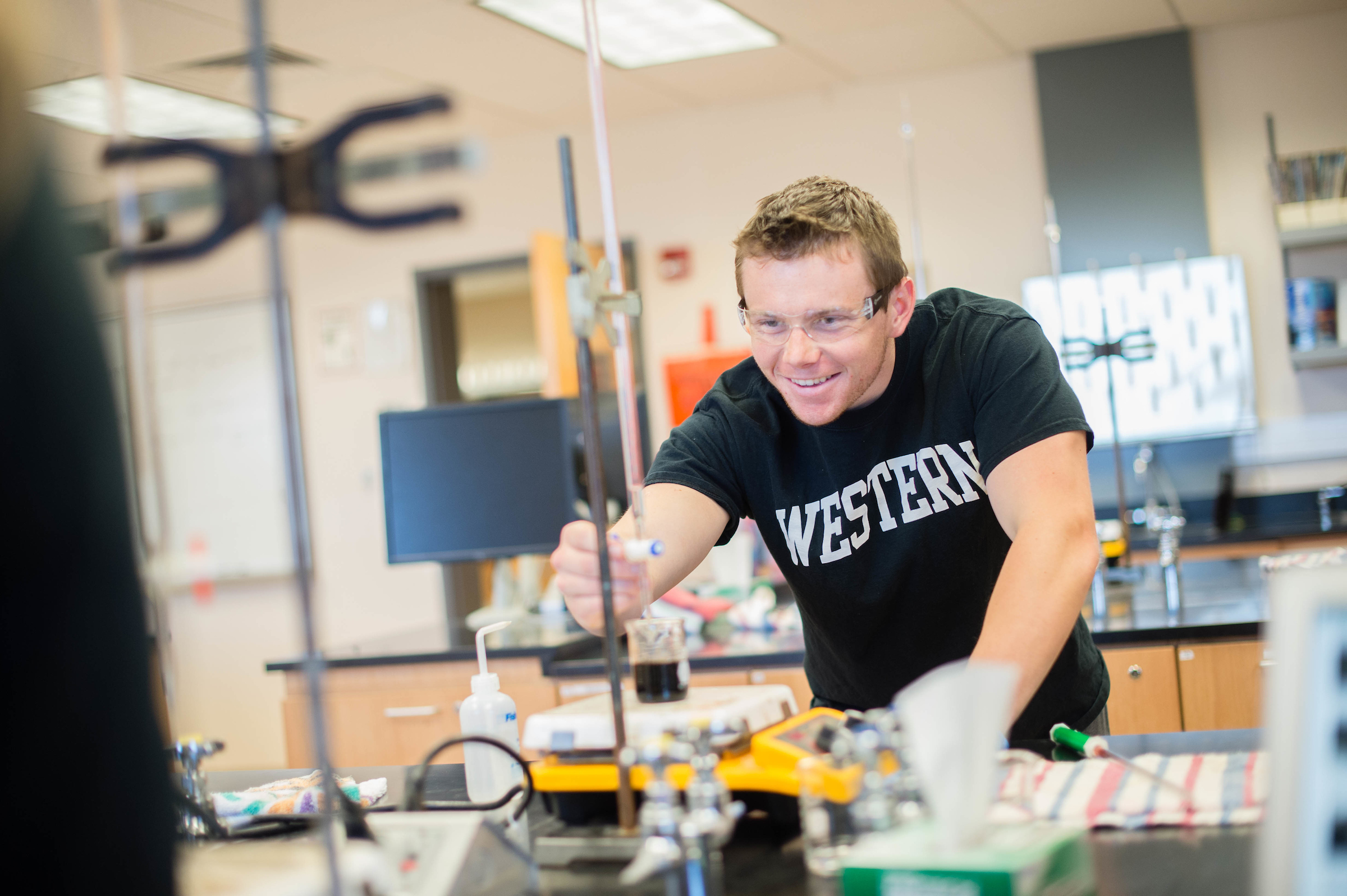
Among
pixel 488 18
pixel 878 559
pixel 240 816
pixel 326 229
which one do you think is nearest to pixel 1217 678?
pixel 878 559

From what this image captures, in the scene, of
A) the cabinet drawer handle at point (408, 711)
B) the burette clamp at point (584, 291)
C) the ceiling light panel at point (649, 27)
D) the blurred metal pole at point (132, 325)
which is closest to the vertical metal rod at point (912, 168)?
the ceiling light panel at point (649, 27)

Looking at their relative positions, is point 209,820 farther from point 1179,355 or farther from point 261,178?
point 1179,355

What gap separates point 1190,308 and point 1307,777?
412 cm

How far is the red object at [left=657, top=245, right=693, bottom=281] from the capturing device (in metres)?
5.11

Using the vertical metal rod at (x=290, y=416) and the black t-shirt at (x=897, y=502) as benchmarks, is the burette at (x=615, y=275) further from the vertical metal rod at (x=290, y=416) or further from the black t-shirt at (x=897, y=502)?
the black t-shirt at (x=897, y=502)

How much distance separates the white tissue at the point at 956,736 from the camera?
0.75 m

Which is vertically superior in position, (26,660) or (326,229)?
(326,229)

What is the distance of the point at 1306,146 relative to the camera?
4.50 m

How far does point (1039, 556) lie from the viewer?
1.31 m

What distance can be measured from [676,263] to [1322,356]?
8.04ft

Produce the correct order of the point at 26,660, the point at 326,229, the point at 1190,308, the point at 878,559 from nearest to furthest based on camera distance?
the point at 26,660 < the point at 326,229 < the point at 878,559 < the point at 1190,308

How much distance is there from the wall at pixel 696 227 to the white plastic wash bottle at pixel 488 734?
290 centimetres

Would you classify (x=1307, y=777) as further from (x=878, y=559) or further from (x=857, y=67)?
(x=857, y=67)

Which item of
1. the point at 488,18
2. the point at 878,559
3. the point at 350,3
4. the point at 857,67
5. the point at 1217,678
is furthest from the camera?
the point at 857,67
